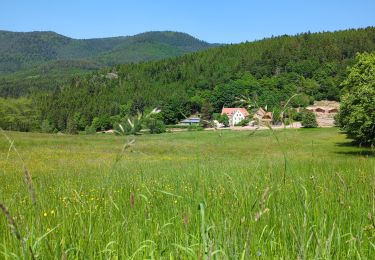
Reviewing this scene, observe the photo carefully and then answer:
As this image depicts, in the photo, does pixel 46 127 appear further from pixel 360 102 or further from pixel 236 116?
pixel 236 116

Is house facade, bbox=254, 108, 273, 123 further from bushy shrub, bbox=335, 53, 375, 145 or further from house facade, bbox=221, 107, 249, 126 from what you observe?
bushy shrub, bbox=335, 53, 375, 145

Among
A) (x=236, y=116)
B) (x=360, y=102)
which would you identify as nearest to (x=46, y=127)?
(x=360, y=102)

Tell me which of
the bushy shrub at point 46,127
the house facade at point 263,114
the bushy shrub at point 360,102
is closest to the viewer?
the house facade at point 263,114

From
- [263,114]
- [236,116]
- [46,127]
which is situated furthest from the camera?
[46,127]

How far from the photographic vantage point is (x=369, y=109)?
109 ft

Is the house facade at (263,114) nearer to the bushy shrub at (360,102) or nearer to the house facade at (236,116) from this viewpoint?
the house facade at (236,116)

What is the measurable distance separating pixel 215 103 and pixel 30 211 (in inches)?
6445

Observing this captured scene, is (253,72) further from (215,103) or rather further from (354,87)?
(354,87)

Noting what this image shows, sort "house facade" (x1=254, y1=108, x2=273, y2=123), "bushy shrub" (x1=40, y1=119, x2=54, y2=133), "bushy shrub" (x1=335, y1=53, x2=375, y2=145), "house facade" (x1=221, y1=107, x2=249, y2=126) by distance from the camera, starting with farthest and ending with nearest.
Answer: "bushy shrub" (x1=40, y1=119, x2=54, y2=133)
"bushy shrub" (x1=335, y1=53, x2=375, y2=145)
"house facade" (x1=221, y1=107, x2=249, y2=126)
"house facade" (x1=254, y1=108, x2=273, y2=123)

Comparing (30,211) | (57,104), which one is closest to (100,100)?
(57,104)

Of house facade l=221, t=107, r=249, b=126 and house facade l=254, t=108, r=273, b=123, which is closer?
house facade l=254, t=108, r=273, b=123

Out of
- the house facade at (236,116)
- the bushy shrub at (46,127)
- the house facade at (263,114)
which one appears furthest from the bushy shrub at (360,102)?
the bushy shrub at (46,127)

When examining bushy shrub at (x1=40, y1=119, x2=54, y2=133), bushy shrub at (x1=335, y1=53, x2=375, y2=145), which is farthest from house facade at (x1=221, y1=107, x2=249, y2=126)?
bushy shrub at (x1=40, y1=119, x2=54, y2=133)

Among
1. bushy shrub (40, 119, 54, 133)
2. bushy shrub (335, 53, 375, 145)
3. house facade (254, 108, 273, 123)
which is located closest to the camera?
house facade (254, 108, 273, 123)
